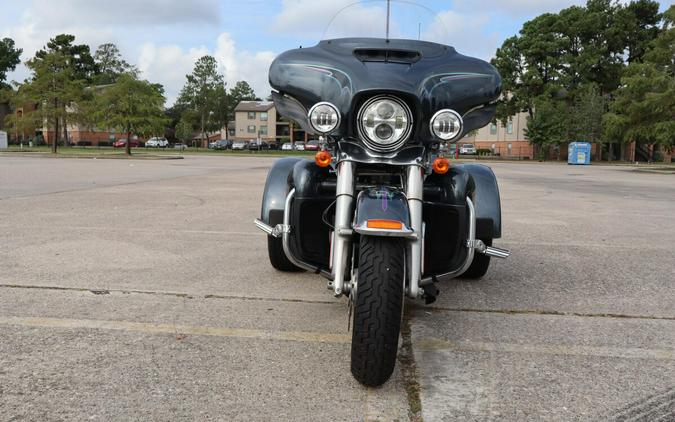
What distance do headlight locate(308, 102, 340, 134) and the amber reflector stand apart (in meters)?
0.68

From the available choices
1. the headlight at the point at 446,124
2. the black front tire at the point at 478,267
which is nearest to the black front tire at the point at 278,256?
the black front tire at the point at 478,267

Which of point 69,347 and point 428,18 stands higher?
point 428,18

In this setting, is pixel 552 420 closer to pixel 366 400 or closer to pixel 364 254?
pixel 366 400

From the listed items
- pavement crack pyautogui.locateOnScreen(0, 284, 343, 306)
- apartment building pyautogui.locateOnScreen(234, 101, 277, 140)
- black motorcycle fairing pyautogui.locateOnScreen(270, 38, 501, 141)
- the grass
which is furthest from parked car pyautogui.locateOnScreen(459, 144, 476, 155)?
black motorcycle fairing pyautogui.locateOnScreen(270, 38, 501, 141)

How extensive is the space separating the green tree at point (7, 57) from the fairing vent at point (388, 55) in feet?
325

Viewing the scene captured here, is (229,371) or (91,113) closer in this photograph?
(229,371)

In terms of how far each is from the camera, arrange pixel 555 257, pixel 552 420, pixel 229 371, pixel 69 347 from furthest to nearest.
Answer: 1. pixel 555 257
2. pixel 69 347
3. pixel 229 371
4. pixel 552 420

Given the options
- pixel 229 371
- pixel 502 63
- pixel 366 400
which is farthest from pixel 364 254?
pixel 502 63

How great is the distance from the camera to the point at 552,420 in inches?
95.7

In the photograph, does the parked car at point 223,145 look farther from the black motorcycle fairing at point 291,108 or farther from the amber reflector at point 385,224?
the amber reflector at point 385,224

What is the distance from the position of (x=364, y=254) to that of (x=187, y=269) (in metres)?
2.89

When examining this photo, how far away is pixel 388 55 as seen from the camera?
3.32m

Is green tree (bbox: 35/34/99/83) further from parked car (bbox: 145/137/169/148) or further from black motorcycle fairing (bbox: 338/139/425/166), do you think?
black motorcycle fairing (bbox: 338/139/425/166)

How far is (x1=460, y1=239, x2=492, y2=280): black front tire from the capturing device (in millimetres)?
4809
